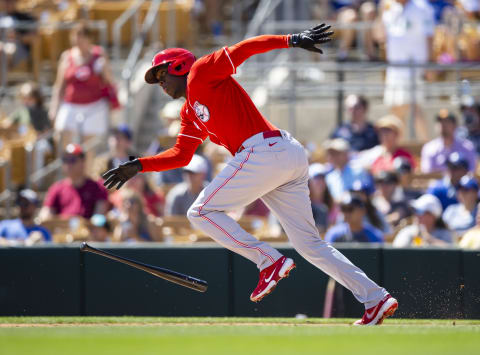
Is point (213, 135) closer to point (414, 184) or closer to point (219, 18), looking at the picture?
point (414, 184)

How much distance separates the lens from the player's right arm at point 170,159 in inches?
300

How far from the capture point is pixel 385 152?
12469 mm

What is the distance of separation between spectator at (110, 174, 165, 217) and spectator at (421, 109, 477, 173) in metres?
3.23

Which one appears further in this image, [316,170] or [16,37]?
[16,37]

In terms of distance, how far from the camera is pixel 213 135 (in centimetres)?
771

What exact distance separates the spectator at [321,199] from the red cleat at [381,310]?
10.5 ft

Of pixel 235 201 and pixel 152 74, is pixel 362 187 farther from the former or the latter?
pixel 152 74

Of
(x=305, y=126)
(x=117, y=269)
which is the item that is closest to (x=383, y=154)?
(x=305, y=126)

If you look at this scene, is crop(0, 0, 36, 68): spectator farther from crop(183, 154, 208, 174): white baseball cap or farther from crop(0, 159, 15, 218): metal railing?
crop(183, 154, 208, 174): white baseball cap

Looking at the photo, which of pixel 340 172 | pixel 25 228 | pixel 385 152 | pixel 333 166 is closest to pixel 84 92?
pixel 25 228

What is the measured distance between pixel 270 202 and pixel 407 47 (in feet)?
22.1

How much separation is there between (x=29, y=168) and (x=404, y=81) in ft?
16.5

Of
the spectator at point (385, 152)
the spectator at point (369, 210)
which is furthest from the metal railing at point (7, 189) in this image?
the spectator at point (369, 210)

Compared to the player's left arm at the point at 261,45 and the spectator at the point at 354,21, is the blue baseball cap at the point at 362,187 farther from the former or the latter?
the spectator at the point at 354,21
